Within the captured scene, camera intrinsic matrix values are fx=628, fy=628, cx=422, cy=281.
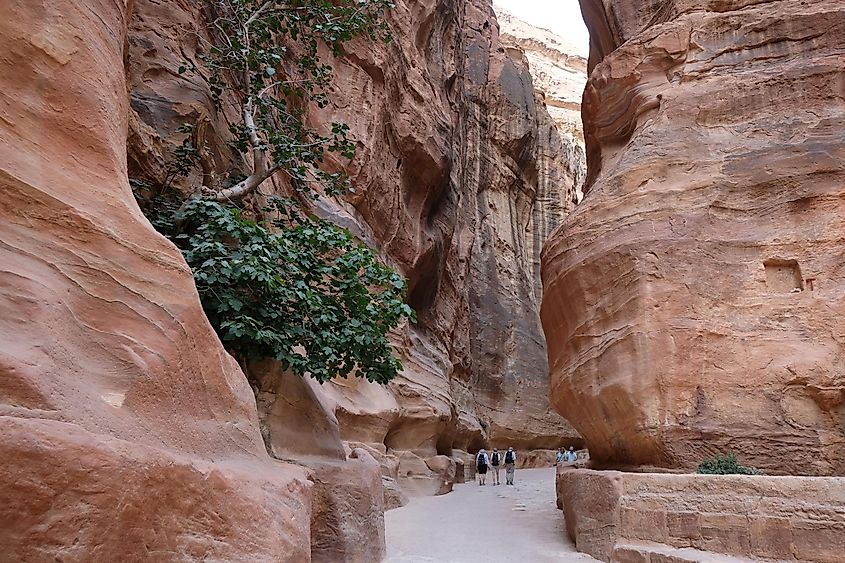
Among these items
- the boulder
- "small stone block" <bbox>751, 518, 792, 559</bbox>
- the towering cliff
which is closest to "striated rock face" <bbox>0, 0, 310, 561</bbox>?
the boulder

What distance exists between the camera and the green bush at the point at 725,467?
7.47m

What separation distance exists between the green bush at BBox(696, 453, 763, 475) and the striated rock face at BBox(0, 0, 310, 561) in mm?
5038

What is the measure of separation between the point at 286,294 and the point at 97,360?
3266 mm

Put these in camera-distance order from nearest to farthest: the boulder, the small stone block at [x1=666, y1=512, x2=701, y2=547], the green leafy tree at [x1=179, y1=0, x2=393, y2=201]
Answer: the small stone block at [x1=666, y1=512, x2=701, y2=547] → the boulder → the green leafy tree at [x1=179, y1=0, x2=393, y2=201]

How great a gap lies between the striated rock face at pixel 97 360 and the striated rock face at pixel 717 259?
5602 millimetres

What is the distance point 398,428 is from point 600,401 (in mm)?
8884

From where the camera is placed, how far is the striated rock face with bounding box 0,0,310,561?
3.02m

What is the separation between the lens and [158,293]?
4.50 m

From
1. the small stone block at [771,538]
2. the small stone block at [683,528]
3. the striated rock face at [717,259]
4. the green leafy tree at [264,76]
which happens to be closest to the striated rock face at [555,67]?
the striated rock face at [717,259]

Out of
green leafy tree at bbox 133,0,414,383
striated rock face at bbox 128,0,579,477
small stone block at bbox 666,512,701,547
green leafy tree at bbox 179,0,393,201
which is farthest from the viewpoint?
striated rock face at bbox 128,0,579,477

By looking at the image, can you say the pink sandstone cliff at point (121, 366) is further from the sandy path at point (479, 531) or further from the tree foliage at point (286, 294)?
the sandy path at point (479, 531)

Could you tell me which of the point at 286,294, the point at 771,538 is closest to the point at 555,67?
the point at 286,294

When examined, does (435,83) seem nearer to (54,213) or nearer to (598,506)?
(598,506)

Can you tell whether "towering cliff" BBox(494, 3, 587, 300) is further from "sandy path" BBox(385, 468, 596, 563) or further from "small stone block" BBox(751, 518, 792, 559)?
"small stone block" BBox(751, 518, 792, 559)
